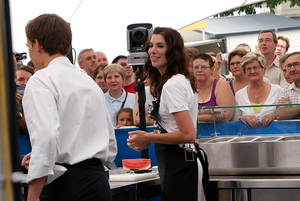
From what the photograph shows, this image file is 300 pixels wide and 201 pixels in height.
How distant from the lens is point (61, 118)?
204 centimetres

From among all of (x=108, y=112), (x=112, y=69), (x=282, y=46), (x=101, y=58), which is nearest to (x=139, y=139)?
(x=108, y=112)

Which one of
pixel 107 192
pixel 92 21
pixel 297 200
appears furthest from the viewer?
pixel 92 21

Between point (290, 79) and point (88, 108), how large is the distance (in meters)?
2.75

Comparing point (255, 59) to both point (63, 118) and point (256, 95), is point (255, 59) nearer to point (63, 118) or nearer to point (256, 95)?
point (256, 95)

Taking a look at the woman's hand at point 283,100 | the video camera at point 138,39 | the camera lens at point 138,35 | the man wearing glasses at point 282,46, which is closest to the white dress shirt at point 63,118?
the woman's hand at point 283,100

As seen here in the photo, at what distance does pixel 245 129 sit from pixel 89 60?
3.24m

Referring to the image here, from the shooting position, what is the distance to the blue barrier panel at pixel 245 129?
3.22 meters

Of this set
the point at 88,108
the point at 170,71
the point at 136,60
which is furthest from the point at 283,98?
the point at 88,108

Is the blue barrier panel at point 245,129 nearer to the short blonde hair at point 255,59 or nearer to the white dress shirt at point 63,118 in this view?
the short blonde hair at point 255,59

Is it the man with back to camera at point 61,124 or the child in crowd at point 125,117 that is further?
the child in crowd at point 125,117

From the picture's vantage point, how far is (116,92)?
17.5ft

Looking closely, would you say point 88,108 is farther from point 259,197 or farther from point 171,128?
point 259,197

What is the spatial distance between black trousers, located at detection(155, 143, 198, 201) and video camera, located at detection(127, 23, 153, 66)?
1647mm

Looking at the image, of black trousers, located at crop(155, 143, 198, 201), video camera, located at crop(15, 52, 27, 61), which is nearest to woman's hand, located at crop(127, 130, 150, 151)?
black trousers, located at crop(155, 143, 198, 201)
